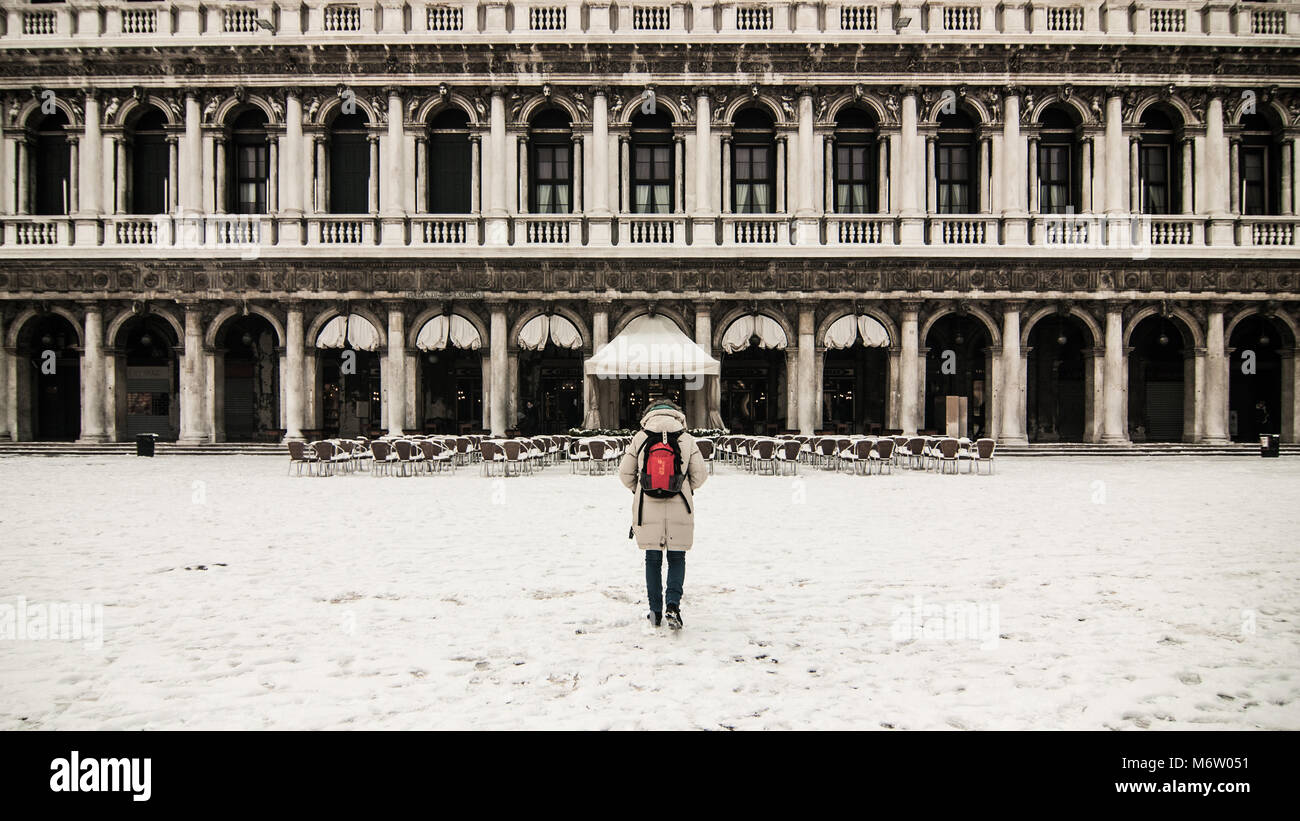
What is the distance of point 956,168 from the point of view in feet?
82.3

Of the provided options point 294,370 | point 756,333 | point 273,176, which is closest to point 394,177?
point 273,176

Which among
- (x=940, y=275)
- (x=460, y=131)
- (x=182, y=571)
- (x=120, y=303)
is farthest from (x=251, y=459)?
(x=940, y=275)

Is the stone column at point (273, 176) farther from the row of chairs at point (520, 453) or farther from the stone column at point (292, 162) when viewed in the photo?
the row of chairs at point (520, 453)

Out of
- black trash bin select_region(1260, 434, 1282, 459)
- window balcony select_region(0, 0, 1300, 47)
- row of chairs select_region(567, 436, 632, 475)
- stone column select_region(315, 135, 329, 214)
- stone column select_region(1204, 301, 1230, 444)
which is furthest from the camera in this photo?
stone column select_region(315, 135, 329, 214)

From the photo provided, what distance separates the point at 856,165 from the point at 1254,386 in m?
14.4

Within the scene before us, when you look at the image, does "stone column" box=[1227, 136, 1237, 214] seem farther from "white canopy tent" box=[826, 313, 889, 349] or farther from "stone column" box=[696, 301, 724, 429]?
"stone column" box=[696, 301, 724, 429]

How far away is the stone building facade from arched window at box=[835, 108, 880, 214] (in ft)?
1.59

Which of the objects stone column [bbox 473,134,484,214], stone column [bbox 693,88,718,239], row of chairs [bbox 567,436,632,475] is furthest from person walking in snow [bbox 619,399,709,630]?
stone column [bbox 473,134,484,214]

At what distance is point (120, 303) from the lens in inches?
945

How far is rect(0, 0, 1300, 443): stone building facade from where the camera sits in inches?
926

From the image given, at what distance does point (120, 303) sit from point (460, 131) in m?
11.1

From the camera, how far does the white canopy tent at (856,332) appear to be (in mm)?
23641

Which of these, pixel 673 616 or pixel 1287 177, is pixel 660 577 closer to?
pixel 673 616

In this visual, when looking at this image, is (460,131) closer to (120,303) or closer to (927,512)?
(120,303)
